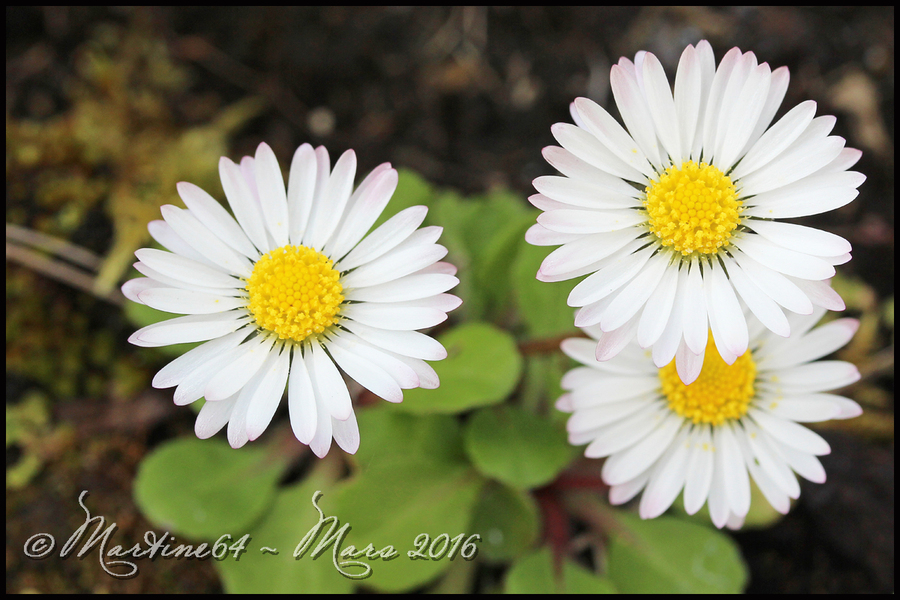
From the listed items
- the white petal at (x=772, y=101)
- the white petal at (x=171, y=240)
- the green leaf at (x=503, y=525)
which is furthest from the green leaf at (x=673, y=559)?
the white petal at (x=171, y=240)

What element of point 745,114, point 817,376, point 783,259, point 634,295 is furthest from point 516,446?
point 745,114

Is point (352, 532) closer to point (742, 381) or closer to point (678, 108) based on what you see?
point (742, 381)

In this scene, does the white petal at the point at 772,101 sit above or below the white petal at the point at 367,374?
above

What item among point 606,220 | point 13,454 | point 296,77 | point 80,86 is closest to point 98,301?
point 13,454

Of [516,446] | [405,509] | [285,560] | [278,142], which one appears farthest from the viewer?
[278,142]

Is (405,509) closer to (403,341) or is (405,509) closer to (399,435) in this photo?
(399,435)

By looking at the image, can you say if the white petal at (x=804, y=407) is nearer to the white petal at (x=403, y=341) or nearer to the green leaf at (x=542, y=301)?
the green leaf at (x=542, y=301)
